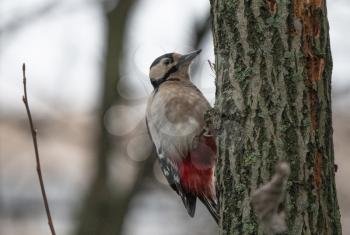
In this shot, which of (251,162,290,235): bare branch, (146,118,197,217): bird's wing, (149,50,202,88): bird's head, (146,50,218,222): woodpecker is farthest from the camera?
(149,50,202,88): bird's head

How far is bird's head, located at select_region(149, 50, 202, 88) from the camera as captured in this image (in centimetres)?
492

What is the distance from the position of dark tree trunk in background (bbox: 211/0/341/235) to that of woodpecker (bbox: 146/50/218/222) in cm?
148

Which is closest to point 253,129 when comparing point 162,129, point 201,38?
point 162,129

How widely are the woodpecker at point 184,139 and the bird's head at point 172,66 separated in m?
0.09

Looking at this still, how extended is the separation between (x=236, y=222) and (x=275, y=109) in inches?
15.6

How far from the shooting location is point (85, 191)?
7711mm

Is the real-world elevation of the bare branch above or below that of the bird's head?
below

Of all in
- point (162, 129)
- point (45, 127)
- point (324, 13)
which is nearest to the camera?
point (324, 13)

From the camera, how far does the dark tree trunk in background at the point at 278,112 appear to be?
2578mm

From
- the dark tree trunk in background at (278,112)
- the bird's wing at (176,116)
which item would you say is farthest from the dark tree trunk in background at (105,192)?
the dark tree trunk in background at (278,112)

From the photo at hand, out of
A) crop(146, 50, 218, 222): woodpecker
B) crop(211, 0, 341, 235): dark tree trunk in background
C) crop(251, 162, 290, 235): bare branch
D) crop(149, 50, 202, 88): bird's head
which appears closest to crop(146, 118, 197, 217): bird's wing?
crop(146, 50, 218, 222): woodpecker

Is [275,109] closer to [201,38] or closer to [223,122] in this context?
[223,122]

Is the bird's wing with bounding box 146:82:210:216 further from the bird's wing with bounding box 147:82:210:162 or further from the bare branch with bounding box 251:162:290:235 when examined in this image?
the bare branch with bounding box 251:162:290:235

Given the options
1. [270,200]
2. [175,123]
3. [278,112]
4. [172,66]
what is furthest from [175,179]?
[270,200]
